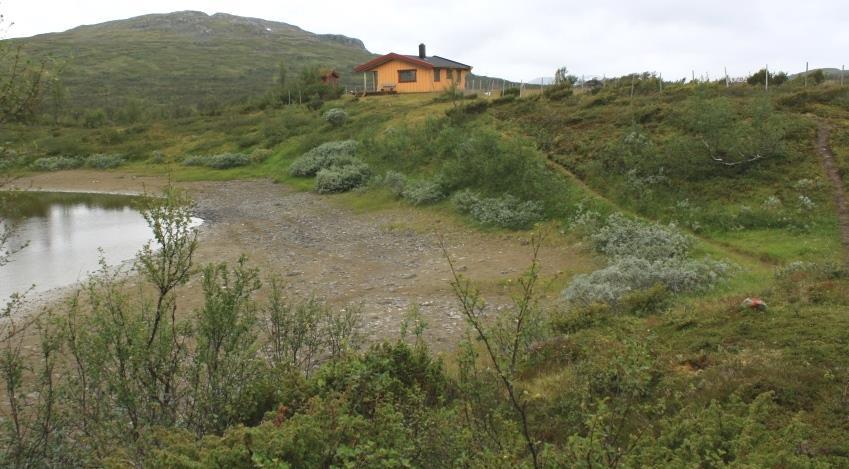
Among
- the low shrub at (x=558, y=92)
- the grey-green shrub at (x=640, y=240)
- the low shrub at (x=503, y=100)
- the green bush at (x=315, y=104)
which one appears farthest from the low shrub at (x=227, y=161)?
the grey-green shrub at (x=640, y=240)

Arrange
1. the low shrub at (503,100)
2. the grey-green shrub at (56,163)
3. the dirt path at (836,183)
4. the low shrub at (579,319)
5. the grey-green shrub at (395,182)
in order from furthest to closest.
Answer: the grey-green shrub at (56,163)
the low shrub at (503,100)
the grey-green shrub at (395,182)
the dirt path at (836,183)
the low shrub at (579,319)

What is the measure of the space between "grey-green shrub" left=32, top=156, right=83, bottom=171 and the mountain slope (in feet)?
120

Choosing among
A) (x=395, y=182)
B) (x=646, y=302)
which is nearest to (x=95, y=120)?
(x=395, y=182)

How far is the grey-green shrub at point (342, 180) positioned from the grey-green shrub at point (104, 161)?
22.2 m

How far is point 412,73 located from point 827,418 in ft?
153

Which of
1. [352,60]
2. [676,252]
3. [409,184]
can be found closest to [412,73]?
[409,184]

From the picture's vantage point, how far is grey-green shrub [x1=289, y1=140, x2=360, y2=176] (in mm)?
32375

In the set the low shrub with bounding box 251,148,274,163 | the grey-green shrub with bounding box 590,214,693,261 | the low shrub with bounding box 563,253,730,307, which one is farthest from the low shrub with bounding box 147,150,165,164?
the low shrub with bounding box 563,253,730,307

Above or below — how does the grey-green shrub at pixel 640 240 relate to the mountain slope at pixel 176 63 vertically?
below

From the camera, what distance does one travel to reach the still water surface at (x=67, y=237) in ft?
59.4

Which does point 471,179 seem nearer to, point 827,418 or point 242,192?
point 242,192

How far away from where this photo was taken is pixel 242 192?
3197cm

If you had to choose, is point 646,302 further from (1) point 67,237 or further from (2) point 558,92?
(2) point 558,92

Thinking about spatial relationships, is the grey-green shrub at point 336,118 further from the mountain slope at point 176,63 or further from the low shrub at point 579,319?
the mountain slope at point 176,63
